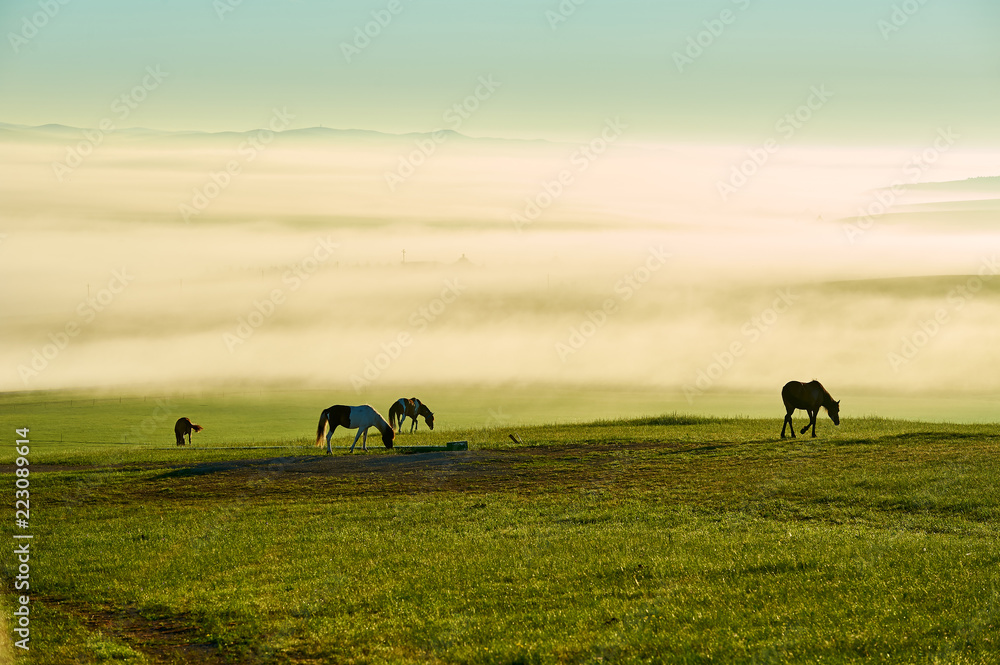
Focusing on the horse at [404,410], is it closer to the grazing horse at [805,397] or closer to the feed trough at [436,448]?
the feed trough at [436,448]

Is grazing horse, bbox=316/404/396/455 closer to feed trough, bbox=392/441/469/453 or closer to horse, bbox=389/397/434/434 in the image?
feed trough, bbox=392/441/469/453

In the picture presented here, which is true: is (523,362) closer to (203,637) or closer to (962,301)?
(962,301)

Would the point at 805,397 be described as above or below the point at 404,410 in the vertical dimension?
below

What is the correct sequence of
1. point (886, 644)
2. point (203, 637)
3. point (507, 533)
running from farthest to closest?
point (507, 533), point (203, 637), point (886, 644)

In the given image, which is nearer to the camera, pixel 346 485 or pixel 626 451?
pixel 346 485

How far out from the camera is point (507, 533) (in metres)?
24.9

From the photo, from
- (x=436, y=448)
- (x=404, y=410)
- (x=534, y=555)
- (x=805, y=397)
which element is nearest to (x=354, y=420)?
(x=436, y=448)

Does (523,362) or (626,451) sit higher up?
(523,362)

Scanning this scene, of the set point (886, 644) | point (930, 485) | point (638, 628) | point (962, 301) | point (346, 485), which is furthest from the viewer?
point (962, 301)

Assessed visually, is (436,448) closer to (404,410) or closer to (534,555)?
(404,410)

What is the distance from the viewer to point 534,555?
21.6 metres

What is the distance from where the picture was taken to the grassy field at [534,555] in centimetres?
1523

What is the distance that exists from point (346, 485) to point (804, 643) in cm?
2399

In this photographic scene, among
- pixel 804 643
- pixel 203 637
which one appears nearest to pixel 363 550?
pixel 203 637
